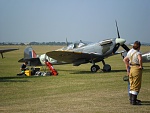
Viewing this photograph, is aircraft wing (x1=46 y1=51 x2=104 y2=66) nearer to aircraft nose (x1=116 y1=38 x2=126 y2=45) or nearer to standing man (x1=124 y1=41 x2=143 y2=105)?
aircraft nose (x1=116 y1=38 x2=126 y2=45)

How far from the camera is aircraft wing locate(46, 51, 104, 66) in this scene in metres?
17.9

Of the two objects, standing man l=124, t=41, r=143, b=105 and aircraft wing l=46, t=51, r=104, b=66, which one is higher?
aircraft wing l=46, t=51, r=104, b=66

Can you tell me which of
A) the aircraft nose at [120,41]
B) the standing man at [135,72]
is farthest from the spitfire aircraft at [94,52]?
the standing man at [135,72]

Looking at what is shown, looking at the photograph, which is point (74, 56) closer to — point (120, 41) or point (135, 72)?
point (120, 41)

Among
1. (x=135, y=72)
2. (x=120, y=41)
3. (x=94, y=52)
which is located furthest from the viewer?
(x=94, y=52)

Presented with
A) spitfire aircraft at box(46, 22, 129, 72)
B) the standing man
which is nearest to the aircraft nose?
spitfire aircraft at box(46, 22, 129, 72)

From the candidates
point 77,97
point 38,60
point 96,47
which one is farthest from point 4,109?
point 38,60

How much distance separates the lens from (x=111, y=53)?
61.4ft

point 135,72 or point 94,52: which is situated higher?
point 94,52


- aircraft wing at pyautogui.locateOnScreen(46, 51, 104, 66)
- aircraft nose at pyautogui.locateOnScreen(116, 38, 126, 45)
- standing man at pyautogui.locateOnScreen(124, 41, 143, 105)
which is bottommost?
standing man at pyautogui.locateOnScreen(124, 41, 143, 105)

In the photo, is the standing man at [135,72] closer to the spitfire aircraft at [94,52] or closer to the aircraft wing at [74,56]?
the aircraft wing at [74,56]

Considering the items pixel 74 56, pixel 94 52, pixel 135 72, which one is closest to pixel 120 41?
pixel 94 52

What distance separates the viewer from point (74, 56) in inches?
728

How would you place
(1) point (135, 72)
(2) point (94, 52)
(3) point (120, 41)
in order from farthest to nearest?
(2) point (94, 52) < (3) point (120, 41) < (1) point (135, 72)
